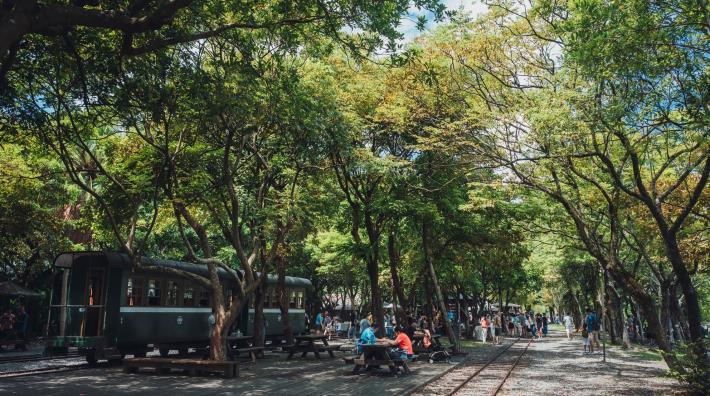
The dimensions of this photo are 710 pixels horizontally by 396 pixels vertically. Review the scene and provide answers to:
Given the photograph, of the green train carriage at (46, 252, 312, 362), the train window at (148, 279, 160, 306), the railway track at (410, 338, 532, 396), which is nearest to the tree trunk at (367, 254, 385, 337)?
the railway track at (410, 338, 532, 396)

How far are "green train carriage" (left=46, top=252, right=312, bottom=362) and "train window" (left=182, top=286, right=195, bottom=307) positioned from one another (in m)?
0.04

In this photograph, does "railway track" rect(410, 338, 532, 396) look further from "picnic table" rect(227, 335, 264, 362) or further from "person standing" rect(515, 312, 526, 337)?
"person standing" rect(515, 312, 526, 337)

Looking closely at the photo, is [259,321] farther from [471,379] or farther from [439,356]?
[471,379]

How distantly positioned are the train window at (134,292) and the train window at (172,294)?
1279 millimetres

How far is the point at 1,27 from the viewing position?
6.35m

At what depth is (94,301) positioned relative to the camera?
645 inches

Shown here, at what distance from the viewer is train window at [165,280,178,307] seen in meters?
18.6

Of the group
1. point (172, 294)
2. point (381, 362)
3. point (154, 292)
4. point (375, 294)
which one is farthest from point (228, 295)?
point (381, 362)

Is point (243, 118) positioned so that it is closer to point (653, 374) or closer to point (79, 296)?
point (79, 296)

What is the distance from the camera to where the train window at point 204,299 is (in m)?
20.3

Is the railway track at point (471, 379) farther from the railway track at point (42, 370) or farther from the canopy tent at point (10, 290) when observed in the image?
the canopy tent at point (10, 290)

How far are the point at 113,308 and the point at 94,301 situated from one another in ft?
2.05

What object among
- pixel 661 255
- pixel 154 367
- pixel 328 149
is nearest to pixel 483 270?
pixel 661 255

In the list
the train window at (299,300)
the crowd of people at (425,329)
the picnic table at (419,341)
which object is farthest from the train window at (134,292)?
the train window at (299,300)
